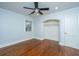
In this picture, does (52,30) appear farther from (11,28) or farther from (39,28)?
(11,28)

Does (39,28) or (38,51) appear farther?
(39,28)

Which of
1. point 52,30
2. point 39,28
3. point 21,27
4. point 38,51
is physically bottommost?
point 38,51

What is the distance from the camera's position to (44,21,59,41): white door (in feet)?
18.6

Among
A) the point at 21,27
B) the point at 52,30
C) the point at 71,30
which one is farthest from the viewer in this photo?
the point at 52,30

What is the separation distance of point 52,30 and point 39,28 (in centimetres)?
124

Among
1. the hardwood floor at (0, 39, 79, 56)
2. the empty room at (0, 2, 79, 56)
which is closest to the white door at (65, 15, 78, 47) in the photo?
the empty room at (0, 2, 79, 56)

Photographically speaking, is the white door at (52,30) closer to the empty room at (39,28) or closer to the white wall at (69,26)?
the empty room at (39,28)

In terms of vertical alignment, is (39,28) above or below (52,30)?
above

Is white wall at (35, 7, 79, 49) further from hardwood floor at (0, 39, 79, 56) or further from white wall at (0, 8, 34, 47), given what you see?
white wall at (0, 8, 34, 47)

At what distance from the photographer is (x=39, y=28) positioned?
6.05 meters

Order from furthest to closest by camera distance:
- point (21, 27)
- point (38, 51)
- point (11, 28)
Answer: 1. point (21, 27)
2. point (11, 28)
3. point (38, 51)

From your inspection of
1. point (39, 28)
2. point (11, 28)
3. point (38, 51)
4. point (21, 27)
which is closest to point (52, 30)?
point (39, 28)

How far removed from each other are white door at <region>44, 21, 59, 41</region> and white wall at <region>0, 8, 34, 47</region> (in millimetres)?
2081

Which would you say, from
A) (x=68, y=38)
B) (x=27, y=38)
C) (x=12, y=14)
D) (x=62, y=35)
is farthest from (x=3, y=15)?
(x=68, y=38)
